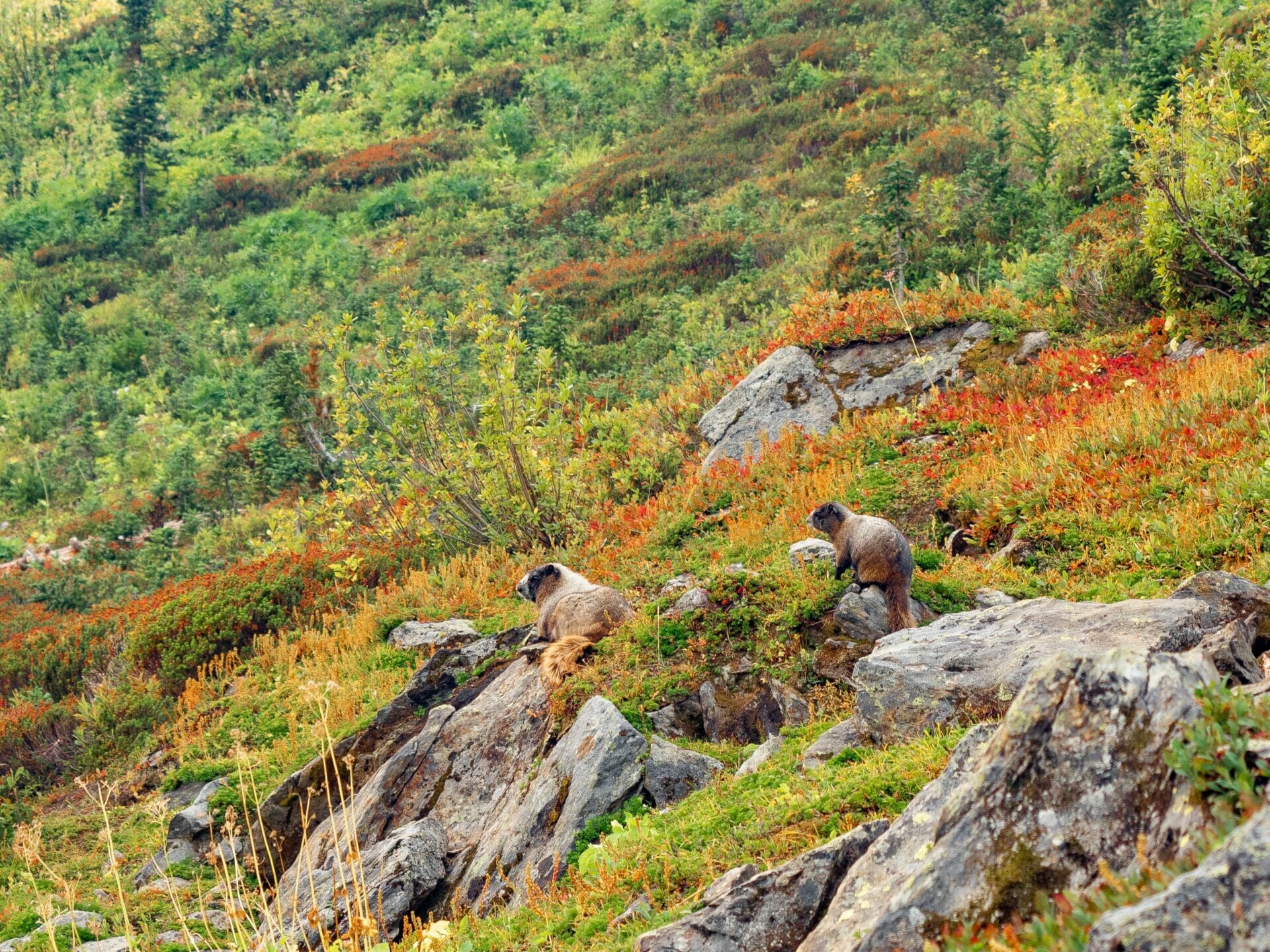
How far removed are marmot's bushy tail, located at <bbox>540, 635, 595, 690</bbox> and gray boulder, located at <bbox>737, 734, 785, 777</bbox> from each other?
1.86 meters

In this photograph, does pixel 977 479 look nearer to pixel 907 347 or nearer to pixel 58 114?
pixel 907 347

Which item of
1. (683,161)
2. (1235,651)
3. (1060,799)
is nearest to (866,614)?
(1235,651)

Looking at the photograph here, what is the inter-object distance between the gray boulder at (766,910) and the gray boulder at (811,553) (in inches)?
178

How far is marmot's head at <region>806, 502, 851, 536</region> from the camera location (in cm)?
863

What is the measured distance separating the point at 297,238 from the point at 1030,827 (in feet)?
102

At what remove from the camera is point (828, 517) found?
871 cm

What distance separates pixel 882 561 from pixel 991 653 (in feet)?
5.92

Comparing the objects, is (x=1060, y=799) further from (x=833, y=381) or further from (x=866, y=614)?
(x=833, y=381)

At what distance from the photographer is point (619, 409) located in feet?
56.6

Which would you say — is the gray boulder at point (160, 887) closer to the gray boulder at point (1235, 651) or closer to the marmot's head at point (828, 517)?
the marmot's head at point (828, 517)

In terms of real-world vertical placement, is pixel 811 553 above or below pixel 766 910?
below

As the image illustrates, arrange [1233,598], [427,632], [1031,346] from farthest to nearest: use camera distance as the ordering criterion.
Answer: [1031,346], [427,632], [1233,598]

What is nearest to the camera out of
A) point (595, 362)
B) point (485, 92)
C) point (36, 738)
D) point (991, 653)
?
point (991, 653)

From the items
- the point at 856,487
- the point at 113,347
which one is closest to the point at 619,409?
the point at 856,487
